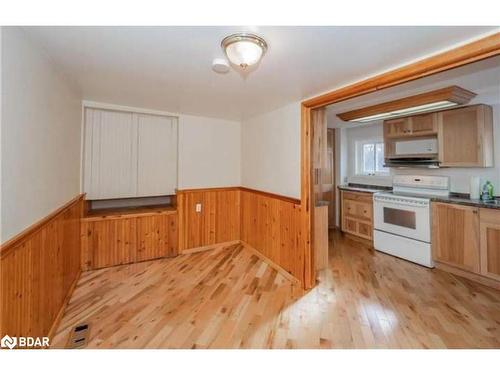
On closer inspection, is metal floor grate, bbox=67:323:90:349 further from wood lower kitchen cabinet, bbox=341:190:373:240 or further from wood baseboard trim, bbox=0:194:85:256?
wood lower kitchen cabinet, bbox=341:190:373:240

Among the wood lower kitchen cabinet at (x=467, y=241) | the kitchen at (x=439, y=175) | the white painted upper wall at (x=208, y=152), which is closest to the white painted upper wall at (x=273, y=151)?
the white painted upper wall at (x=208, y=152)

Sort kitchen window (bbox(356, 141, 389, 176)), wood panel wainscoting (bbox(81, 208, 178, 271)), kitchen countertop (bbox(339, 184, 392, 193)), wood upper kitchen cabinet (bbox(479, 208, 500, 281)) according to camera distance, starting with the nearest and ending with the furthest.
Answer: wood upper kitchen cabinet (bbox(479, 208, 500, 281))
wood panel wainscoting (bbox(81, 208, 178, 271))
kitchen countertop (bbox(339, 184, 392, 193))
kitchen window (bbox(356, 141, 389, 176))

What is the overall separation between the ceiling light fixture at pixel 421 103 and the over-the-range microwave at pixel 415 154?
2.21ft

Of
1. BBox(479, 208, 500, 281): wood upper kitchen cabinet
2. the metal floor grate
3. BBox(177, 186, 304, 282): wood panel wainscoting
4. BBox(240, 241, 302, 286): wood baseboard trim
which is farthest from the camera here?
BBox(177, 186, 304, 282): wood panel wainscoting

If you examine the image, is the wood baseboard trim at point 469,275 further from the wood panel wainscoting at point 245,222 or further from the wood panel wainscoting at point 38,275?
the wood panel wainscoting at point 38,275

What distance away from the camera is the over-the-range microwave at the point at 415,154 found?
133 inches

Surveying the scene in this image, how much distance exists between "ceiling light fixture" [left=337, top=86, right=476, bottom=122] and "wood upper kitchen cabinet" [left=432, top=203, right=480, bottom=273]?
129 cm

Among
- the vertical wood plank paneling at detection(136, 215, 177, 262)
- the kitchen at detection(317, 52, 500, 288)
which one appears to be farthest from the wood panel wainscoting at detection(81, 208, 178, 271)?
the kitchen at detection(317, 52, 500, 288)

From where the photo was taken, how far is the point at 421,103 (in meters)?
2.74

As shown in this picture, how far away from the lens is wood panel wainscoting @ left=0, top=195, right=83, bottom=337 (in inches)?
45.1

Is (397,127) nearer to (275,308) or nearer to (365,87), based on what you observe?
(365,87)
